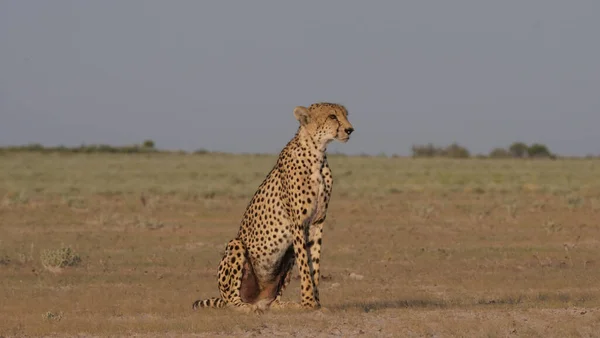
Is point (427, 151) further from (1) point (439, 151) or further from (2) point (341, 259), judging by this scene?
(2) point (341, 259)

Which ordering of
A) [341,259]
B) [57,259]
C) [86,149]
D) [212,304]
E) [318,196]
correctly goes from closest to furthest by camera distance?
[318,196] < [212,304] < [57,259] < [341,259] < [86,149]

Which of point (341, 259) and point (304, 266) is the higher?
point (304, 266)

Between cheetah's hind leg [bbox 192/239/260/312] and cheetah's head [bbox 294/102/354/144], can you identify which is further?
cheetah's hind leg [bbox 192/239/260/312]

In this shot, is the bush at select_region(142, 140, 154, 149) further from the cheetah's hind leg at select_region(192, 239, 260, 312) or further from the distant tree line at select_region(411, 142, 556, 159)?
the cheetah's hind leg at select_region(192, 239, 260, 312)

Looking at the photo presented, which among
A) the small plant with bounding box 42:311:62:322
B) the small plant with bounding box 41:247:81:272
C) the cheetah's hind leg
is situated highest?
the cheetah's hind leg

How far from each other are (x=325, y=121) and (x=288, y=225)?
89 centimetres

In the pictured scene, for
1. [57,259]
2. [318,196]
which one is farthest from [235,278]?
[57,259]

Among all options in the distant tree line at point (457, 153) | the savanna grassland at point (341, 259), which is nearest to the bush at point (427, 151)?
the distant tree line at point (457, 153)

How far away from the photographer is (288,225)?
9734 mm

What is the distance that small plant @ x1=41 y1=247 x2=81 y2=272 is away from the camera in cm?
1513

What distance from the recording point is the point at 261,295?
400 inches

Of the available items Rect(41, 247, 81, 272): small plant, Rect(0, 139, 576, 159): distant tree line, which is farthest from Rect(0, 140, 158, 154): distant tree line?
Rect(41, 247, 81, 272): small plant

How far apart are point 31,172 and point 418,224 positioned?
2433cm

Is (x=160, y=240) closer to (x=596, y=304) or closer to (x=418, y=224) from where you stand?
(x=418, y=224)
